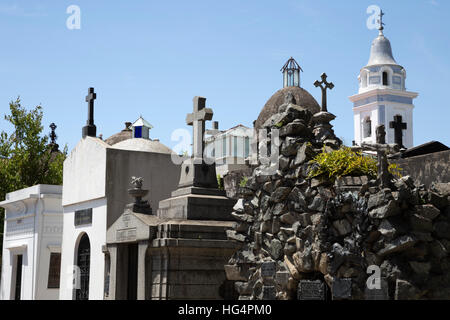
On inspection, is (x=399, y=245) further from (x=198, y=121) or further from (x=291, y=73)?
(x=291, y=73)

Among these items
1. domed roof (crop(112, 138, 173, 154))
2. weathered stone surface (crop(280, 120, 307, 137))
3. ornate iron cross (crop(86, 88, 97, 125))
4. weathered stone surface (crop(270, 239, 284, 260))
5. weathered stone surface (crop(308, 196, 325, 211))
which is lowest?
weathered stone surface (crop(270, 239, 284, 260))

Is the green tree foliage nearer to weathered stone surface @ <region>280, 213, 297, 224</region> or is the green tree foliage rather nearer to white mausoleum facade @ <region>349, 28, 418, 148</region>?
weathered stone surface @ <region>280, 213, 297, 224</region>

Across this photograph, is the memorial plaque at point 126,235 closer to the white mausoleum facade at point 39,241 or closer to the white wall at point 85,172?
the white wall at point 85,172

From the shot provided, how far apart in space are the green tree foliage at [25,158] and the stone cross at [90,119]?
7.17 m

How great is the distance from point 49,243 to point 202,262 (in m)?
9.58

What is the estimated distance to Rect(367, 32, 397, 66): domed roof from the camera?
52000 millimetres

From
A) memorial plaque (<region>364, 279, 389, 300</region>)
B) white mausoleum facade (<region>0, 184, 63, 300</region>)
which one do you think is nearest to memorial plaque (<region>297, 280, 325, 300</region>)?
memorial plaque (<region>364, 279, 389, 300</region>)

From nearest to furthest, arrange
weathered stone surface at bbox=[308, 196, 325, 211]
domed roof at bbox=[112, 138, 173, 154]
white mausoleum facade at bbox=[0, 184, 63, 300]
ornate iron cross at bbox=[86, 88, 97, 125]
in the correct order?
weathered stone surface at bbox=[308, 196, 325, 211], ornate iron cross at bbox=[86, 88, 97, 125], domed roof at bbox=[112, 138, 173, 154], white mausoleum facade at bbox=[0, 184, 63, 300]

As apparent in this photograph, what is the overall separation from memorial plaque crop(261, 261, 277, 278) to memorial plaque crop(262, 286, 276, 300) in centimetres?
18

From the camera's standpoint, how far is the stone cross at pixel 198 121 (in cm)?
1282

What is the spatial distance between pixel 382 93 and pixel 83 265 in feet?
129

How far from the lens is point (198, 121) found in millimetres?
13234

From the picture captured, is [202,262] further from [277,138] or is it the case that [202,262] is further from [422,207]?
[422,207]

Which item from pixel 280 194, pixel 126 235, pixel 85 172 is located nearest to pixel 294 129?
pixel 280 194
